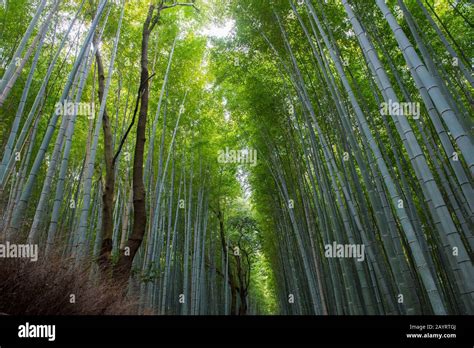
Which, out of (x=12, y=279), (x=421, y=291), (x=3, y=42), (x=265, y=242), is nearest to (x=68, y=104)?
(x=12, y=279)

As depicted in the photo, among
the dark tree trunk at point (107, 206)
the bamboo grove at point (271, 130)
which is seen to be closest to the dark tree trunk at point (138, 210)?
the bamboo grove at point (271, 130)

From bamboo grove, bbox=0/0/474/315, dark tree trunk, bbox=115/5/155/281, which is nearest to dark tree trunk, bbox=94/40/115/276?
bamboo grove, bbox=0/0/474/315

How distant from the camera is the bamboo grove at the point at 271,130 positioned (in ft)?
8.62

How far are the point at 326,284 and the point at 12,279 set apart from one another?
19.2 feet

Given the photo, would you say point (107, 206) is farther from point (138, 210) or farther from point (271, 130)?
point (271, 130)

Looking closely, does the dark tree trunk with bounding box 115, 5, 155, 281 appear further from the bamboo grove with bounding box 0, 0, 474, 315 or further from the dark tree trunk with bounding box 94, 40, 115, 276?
the dark tree trunk with bounding box 94, 40, 115, 276

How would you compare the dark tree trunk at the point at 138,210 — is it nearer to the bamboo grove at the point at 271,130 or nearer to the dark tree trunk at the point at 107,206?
the bamboo grove at the point at 271,130

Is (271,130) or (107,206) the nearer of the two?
(107,206)

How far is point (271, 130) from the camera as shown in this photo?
6.76 m

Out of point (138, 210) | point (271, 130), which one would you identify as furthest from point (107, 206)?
point (271, 130)

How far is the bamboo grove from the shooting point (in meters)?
2.63

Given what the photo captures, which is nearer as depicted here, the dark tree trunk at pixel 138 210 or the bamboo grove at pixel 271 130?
the bamboo grove at pixel 271 130
